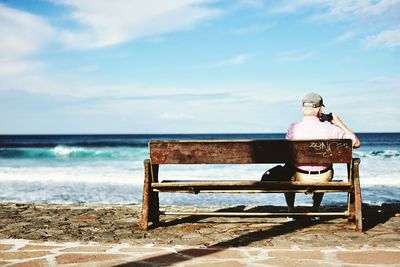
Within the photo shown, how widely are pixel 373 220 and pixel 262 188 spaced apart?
1868 mm

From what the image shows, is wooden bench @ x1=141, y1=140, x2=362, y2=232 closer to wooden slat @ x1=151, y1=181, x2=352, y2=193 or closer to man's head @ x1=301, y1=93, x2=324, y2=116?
wooden slat @ x1=151, y1=181, x2=352, y2=193

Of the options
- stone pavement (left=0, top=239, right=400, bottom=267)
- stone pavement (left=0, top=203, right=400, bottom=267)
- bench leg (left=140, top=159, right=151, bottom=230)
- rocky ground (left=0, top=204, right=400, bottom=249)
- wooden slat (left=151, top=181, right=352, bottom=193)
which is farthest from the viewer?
bench leg (left=140, top=159, right=151, bottom=230)

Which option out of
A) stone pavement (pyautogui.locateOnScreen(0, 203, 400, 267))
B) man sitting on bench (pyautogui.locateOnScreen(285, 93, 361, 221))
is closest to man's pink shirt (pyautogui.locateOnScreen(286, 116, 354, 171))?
man sitting on bench (pyautogui.locateOnScreen(285, 93, 361, 221))

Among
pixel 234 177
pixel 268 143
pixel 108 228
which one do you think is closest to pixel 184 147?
pixel 268 143

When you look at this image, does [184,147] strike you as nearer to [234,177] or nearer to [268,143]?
[268,143]

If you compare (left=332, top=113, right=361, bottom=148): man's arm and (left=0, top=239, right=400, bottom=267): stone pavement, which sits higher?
(left=332, top=113, right=361, bottom=148): man's arm

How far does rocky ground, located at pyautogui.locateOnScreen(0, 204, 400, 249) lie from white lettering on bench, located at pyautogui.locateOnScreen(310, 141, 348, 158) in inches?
36.6

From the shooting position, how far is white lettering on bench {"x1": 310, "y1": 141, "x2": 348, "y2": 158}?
4.97 m

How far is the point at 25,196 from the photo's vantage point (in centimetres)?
1152

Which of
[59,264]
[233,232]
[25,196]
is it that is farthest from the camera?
[25,196]

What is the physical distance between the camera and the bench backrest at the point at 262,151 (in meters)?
4.99

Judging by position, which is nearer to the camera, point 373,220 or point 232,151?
point 232,151

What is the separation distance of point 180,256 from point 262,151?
1663 millimetres

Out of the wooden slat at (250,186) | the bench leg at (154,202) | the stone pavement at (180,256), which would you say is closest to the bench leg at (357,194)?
the wooden slat at (250,186)
